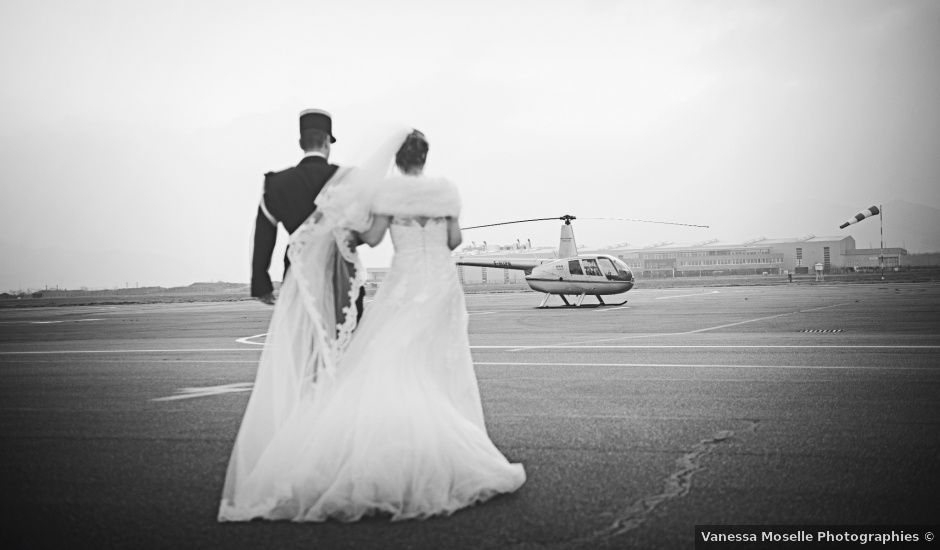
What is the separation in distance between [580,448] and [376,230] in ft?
7.05

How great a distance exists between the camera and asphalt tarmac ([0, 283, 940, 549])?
3125mm

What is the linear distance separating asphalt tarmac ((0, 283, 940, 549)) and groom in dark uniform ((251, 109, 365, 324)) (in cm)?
140

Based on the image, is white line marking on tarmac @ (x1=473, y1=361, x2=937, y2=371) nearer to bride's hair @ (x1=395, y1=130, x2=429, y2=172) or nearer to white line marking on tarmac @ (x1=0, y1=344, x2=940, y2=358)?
white line marking on tarmac @ (x1=0, y1=344, x2=940, y2=358)

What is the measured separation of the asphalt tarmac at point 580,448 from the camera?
3.12 m

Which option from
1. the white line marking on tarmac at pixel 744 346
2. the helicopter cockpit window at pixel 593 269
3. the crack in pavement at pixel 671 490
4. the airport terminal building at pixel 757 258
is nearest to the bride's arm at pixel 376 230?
the crack in pavement at pixel 671 490

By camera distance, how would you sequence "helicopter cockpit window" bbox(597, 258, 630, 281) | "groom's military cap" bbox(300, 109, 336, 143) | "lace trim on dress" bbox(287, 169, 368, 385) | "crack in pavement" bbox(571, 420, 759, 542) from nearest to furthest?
"crack in pavement" bbox(571, 420, 759, 542), "lace trim on dress" bbox(287, 169, 368, 385), "groom's military cap" bbox(300, 109, 336, 143), "helicopter cockpit window" bbox(597, 258, 630, 281)

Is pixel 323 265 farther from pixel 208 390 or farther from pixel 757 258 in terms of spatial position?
pixel 757 258

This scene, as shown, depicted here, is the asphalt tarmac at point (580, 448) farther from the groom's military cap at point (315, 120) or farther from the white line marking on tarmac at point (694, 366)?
the groom's military cap at point (315, 120)

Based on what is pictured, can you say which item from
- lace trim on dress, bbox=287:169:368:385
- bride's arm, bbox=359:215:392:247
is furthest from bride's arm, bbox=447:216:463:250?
lace trim on dress, bbox=287:169:368:385

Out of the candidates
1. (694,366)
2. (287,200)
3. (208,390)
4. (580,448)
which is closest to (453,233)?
(287,200)

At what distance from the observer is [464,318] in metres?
4.07

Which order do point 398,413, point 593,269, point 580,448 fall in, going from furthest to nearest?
point 593,269 < point 580,448 < point 398,413

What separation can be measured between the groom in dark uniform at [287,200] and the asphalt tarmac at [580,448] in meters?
1.40

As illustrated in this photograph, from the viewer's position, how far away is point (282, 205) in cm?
412
